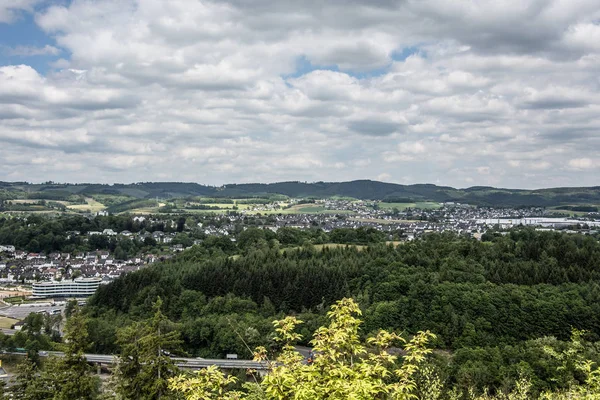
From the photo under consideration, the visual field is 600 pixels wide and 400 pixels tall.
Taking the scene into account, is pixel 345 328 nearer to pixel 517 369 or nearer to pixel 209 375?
pixel 209 375

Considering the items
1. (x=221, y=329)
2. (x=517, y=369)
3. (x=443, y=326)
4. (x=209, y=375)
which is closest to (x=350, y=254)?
(x=443, y=326)

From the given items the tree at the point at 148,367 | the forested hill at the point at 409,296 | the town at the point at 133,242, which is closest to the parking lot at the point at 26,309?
the town at the point at 133,242

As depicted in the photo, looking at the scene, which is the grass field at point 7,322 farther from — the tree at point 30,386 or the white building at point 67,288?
the tree at point 30,386

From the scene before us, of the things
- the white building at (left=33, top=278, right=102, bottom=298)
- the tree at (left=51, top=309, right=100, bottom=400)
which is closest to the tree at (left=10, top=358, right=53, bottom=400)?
the tree at (left=51, top=309, right=100, bottom=400)

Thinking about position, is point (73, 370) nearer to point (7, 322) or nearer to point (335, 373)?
point (335, 373)

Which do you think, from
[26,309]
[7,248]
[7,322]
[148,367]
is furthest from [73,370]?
[7,248]
